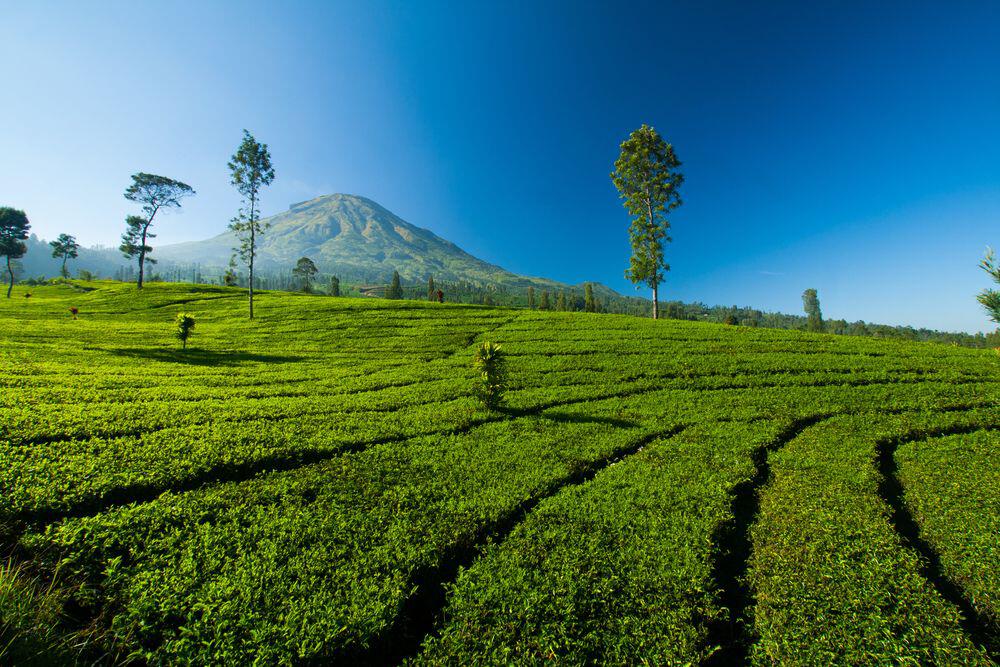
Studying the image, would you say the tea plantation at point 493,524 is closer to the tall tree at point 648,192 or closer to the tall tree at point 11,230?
the tall tree at point 648,192

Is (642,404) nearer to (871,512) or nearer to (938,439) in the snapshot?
(871,512)

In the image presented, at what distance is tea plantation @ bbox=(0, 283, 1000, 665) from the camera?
477 centimetres

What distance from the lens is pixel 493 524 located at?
7.09 meters

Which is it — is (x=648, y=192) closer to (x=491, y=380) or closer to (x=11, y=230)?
(x=491, y=380)

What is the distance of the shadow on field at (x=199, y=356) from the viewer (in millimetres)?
A: 20922

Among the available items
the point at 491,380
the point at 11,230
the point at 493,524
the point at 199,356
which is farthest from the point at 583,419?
the point at 11,230

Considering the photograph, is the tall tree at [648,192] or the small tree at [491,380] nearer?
the small tree at [491,380]

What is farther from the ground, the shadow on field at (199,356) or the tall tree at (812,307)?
the tall tree at (812,307)

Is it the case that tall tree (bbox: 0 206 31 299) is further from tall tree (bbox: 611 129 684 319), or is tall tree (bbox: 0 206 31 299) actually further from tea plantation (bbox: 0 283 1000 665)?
tall tree (bbox: 611 129 684 319)

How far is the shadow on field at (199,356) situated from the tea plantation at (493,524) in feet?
14.5

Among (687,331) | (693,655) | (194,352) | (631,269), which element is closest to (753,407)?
(693,655)

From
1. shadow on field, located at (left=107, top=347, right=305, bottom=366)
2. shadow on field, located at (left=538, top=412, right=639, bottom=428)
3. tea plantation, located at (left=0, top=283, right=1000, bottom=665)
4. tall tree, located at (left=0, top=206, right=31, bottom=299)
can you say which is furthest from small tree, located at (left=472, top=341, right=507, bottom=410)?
tall tree, located at (left=0, top=206, right=31, bottom=299)

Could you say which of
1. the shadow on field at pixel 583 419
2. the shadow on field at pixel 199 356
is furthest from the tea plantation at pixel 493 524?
the shadow on field at pixel 199 356

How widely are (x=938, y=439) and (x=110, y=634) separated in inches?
798
